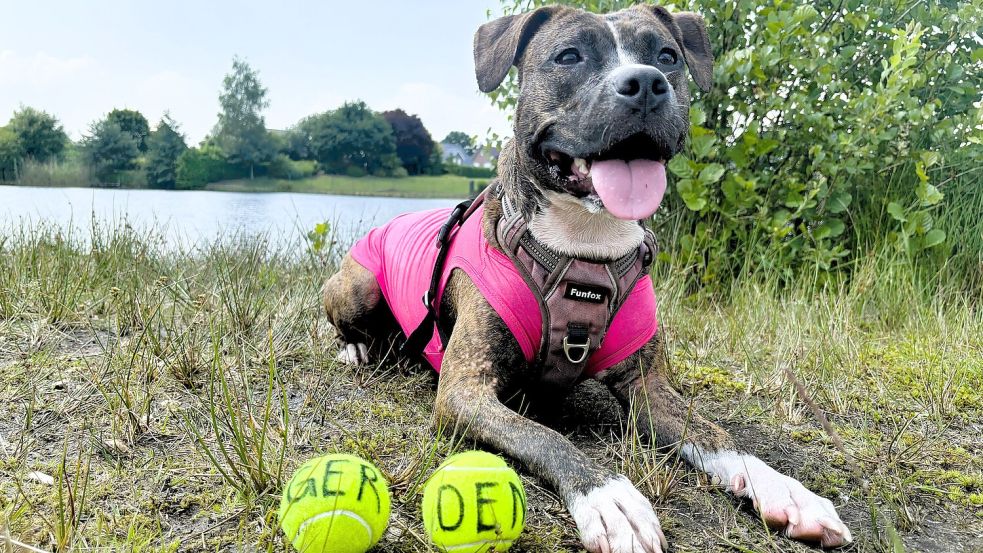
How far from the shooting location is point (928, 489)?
229 centimetres

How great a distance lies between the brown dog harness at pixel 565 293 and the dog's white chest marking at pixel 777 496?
1.82 ft

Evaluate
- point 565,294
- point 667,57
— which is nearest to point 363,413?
point 565,294

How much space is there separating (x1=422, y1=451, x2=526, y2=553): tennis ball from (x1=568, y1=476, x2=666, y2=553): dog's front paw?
217mm

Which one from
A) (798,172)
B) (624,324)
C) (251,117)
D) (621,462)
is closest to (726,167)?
(798,172)

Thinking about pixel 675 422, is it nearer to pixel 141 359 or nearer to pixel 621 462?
pixel 621 462

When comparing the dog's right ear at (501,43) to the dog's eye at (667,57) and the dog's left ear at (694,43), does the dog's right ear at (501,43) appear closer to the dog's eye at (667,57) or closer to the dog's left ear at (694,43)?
the dog's eye at (667,57)

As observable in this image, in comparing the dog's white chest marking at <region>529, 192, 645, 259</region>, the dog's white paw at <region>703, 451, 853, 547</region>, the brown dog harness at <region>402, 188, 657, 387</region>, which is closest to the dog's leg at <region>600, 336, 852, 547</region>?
the dog's white paw at <region>703, 451, 853, 547</region>

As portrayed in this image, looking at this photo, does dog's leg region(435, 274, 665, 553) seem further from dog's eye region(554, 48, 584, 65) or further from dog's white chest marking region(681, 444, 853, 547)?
dog's eye region(554, 48, 584, 65)

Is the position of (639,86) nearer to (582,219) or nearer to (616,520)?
(582,219)

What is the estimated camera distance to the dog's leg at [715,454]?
1.96m

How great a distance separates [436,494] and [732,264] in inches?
169

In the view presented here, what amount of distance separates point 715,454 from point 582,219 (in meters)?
0.96

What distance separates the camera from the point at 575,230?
2584 millimetres

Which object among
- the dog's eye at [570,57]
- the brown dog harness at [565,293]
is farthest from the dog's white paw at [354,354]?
the dog's eye at [570,57]
